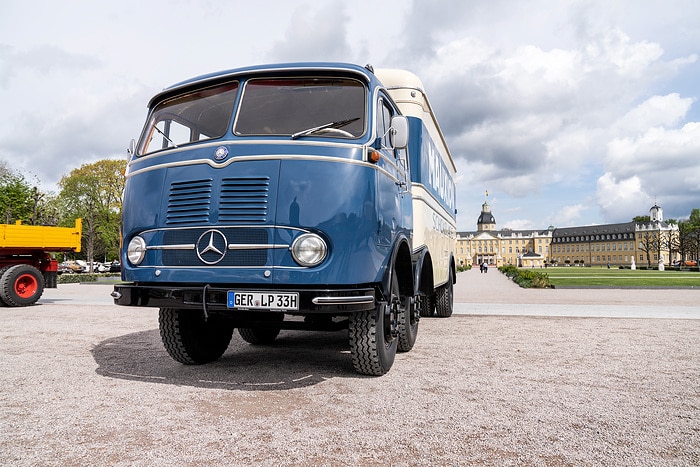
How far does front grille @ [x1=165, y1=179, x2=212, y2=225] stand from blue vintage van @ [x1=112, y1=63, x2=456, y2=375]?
1cm

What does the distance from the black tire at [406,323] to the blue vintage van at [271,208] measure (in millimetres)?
265

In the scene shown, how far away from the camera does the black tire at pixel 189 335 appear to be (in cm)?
504

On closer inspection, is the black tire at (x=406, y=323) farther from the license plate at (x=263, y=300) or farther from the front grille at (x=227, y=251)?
the front grille at (x=227, y=251)

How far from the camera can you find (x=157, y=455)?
112 inches

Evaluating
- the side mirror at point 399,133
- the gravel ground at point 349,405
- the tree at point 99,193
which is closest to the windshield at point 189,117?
the side mirror at point 399,133

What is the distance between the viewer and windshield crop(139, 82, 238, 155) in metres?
4.64

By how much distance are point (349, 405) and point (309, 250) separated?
1.23 meters

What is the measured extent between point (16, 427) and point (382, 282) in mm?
2872

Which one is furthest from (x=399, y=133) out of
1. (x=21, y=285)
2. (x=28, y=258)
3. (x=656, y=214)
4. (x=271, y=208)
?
(x=656, y=214)

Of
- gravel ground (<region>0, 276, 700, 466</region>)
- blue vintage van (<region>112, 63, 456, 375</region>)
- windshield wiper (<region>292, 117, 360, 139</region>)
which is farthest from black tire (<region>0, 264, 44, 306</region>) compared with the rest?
windshield wiper (<region>292, 117, 360, 139</region>)

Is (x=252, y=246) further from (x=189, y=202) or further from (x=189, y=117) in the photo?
(x=189, y=117)

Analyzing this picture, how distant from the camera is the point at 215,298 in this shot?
4047 mm

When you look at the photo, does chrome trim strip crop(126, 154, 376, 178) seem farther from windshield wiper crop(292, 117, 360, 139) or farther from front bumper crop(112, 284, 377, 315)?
front bumper crop(112, 284, 377, 315)

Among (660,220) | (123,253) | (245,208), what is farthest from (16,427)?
(660,220)
